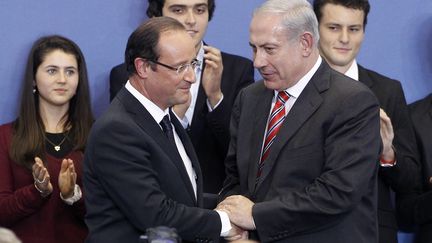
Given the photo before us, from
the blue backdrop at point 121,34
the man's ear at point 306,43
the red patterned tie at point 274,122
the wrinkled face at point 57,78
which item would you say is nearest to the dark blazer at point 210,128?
the wrinkled face at point 57,78

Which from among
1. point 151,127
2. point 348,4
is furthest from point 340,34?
point 151,127

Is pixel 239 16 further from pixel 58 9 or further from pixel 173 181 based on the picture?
pixel 173 181

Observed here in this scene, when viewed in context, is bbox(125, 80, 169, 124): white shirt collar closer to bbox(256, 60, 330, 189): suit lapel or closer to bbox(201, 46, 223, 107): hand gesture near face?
bbox(256, 60, 330, 189): suit lapel

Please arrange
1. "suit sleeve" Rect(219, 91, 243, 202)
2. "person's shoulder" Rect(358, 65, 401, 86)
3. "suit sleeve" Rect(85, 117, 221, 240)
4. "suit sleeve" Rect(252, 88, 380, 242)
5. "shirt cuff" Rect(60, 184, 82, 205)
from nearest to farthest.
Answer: "suit sleeve" Rect(85, 117, 221, 240) → "suit sleeve" Rect(252, 88, 380, 242) → "suit sleeve" Rect(219, 91, 243, 202) → "shirt cuff" Rect(60, 184, 82, 205) → "person's shoulder" Rect(358, 65, 401, 86)

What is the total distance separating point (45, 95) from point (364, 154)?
1753 millimetres

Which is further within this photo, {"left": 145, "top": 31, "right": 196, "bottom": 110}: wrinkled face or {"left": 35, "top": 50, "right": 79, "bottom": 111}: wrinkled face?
{"left": 35, "top": 50, "right": 79, "bottom": 111}: wrinkled face

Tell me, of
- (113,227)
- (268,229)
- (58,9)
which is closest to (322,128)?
(268,229)

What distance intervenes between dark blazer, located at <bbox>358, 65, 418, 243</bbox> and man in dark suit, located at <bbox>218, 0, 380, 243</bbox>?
3.67 feet

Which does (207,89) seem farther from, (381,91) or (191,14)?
(381,91)

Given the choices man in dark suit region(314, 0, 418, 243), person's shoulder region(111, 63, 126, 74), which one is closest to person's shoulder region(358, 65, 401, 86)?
man in dark suit region(314, 0, 418, 243)

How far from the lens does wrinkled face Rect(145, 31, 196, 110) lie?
3.38m

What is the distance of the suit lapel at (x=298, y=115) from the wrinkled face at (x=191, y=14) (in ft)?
3.78

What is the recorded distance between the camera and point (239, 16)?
17.0 feet

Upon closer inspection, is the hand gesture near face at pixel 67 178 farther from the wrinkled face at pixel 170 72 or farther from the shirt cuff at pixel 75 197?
the wrinkled face at pixel 170 72
